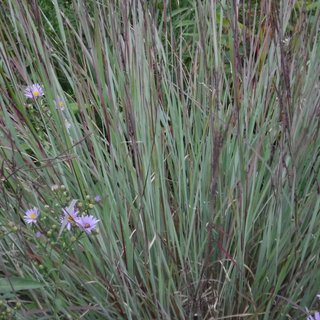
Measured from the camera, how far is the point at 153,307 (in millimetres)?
1045

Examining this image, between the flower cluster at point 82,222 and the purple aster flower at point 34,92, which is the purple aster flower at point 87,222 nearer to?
the flower cluster at point 82,222

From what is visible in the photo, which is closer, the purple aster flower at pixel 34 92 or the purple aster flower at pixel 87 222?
the purple aster flower at pixel 87 222

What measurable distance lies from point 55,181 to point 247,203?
467 millimetres

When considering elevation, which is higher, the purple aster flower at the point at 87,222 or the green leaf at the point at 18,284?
the purple aster flower at the point at 87,222

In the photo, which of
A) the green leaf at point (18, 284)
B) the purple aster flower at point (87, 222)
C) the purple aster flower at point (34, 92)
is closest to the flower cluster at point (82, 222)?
the purple aster flower at point (87, 222)

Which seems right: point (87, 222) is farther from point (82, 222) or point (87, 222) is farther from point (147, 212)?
point (147, 212)

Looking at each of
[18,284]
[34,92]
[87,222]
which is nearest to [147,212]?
[87,222]

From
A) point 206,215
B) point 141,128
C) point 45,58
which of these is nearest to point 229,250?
point 206,215

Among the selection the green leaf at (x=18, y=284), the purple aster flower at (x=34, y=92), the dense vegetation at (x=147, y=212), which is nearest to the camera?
the green leaf at (x=18, y=284)

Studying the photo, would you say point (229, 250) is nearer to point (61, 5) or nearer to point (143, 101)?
point (143, 101)

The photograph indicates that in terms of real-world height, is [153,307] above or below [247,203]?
below

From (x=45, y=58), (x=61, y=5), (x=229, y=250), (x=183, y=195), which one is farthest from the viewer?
(x=61, y=5)

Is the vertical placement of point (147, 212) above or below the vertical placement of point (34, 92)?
below

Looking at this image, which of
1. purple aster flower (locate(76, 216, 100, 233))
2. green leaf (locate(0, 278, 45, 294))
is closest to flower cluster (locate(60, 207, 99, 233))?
purple aster flower (locate(76, 216, 100, 233))
